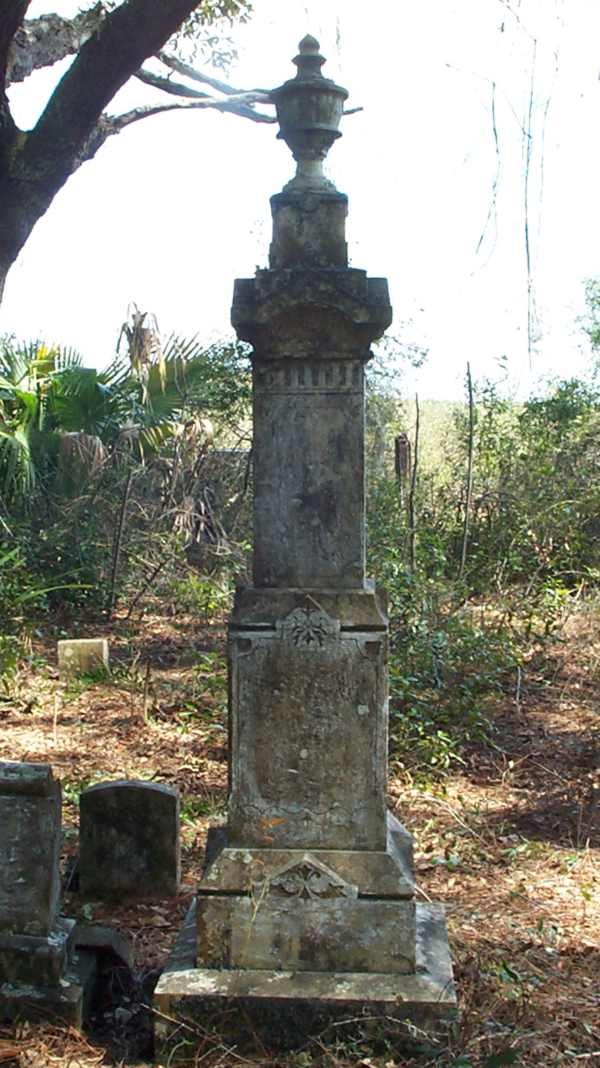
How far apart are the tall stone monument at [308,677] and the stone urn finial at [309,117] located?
0.34ft

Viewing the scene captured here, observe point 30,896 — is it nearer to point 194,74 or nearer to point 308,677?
point 308,677

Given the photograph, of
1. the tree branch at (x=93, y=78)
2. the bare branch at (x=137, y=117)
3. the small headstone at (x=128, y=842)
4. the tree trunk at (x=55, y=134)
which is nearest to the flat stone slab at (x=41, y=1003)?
the small headstone at (x=128, y=842)

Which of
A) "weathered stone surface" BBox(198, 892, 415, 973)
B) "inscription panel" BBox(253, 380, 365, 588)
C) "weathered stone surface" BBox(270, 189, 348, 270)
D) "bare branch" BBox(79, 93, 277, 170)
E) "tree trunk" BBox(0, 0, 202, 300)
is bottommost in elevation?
"weathered stone surface" BBox(198, 892, 415, 973)

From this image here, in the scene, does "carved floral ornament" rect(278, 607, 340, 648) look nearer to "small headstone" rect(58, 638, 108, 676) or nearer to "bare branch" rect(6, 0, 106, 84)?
"small headstone" rect(58, 638, 108, 676)

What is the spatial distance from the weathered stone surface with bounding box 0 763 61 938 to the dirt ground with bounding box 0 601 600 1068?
0.37m

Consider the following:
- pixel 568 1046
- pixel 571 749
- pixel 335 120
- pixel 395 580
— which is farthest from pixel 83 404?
pixel 568 1046

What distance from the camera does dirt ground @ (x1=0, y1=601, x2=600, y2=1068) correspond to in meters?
3.75

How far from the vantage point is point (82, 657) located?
8891mm

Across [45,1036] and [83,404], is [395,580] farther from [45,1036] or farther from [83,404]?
[45,1036]

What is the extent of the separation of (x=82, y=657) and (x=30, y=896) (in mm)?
5103

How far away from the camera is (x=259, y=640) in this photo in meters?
3.88

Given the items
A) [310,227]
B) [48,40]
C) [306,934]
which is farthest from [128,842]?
[48,40]

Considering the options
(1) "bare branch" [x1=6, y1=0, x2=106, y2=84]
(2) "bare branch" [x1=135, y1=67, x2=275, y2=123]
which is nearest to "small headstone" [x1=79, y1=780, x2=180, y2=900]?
(1) "bare branch" [x1=6, y1=0, x2=106, y2=84]

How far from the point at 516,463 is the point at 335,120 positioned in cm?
887
